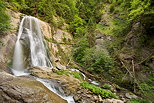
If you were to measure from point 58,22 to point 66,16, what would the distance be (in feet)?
11.3

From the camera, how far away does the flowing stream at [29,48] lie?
7.00 m

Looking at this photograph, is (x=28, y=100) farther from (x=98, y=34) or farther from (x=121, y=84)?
(x=98, y=34)

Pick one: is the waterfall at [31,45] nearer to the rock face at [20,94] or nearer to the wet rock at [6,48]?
the wet rock at [6,48]

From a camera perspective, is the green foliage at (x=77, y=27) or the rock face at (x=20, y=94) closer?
the rock face at (x=20, y=94)

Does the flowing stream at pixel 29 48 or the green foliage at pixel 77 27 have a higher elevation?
the green foliage at pixel 77 27

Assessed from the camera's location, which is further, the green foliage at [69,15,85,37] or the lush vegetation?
the green foliage at [69,15,85,37]

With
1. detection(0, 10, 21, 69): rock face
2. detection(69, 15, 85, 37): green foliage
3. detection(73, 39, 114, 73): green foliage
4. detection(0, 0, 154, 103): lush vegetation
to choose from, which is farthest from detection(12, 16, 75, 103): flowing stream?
detection(69, 15, 85, 37): green foliage

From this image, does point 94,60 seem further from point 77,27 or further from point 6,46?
point 6,46

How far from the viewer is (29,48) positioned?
776 cm

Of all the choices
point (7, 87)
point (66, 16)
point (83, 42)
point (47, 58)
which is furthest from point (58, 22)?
point (7, 87)

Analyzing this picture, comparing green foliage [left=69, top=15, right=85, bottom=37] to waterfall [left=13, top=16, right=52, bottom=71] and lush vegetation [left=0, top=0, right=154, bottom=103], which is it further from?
waterfall [left=13, top=16, right=52, bottom=71]

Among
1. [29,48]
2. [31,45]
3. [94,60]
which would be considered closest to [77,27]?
[94,60]

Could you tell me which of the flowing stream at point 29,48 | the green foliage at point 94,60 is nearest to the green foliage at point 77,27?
the green foliage at point 94,60

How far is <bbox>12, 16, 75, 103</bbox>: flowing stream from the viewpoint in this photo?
6995 millimetres
